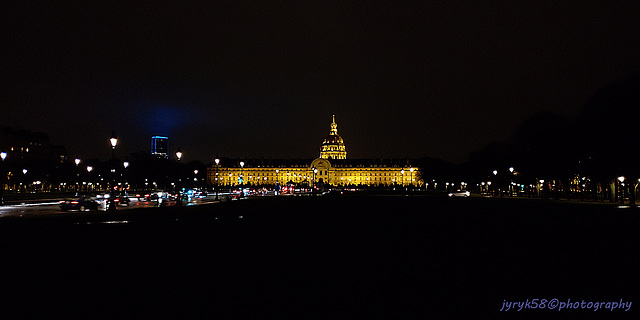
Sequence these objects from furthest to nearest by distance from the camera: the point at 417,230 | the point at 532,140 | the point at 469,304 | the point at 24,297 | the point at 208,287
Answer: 1. the point at 532,140
2. the point at 417,230
3. the point at 208,287
4. the point at 24,297
5. the point at 469,304

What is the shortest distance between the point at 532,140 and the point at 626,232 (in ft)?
198

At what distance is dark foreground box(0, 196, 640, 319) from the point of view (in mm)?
9859

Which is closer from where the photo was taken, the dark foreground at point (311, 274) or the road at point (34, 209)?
the dark foreground at point (311, 274)

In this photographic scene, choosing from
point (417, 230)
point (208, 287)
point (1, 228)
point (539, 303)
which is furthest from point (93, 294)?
point (1, 228)

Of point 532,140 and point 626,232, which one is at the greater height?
point 532,140

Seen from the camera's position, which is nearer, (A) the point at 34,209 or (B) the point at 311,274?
(B) the point at 311,274

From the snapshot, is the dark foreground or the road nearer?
the dark foreground

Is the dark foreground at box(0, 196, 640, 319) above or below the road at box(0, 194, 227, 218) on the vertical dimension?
below

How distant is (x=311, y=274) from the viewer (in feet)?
42.7

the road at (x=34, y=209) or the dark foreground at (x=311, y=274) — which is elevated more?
the road at (x=34, y=209)

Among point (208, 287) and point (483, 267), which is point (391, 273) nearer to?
point (483, 267)

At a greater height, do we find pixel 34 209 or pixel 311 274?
pixel 34 209

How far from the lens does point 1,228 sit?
90.9 feet

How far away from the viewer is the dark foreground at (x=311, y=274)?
32.3ft
